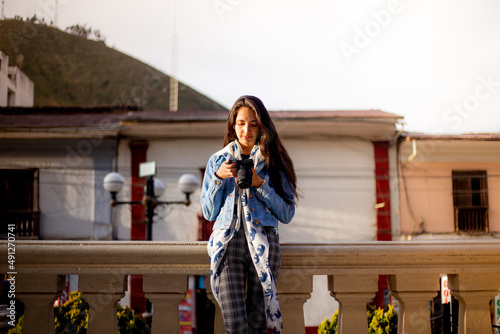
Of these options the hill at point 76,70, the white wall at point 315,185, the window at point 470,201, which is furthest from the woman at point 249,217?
the window at point 470,201

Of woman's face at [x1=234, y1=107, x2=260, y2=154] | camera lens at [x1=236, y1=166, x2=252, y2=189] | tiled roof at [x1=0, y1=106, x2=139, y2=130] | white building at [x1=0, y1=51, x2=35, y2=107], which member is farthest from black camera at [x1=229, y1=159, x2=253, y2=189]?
white building at [x1=0, y1=51, x2=35, y2=107]

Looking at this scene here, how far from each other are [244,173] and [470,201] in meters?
11.7

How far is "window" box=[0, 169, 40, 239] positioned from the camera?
1193cm

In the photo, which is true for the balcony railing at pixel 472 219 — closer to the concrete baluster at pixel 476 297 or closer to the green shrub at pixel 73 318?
the green shrub at pixel 73 318

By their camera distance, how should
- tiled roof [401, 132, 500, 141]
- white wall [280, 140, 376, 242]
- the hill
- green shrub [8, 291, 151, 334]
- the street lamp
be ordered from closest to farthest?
green shrub [8, 291, 151, 334]
the hill
the street lamp
tiled roof [401, 132, 500, 141]
white wall [280, 140, 376, 242]

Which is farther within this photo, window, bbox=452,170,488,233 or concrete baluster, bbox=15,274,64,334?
window, bbox=452,170,488,233

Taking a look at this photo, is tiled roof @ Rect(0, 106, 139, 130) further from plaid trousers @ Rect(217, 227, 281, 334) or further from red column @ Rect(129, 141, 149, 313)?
plaid trousers @ Rect(217, 227, 281, 334)

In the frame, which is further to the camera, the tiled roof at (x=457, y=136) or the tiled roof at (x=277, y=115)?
the tiled roof at (x=277, y=115)

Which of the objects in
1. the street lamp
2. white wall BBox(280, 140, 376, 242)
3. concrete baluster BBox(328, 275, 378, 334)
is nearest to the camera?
concrete baluster BBox(328, 275, 378, 334)

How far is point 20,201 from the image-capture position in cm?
1216

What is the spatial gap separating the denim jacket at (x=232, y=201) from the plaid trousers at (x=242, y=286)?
0.08 meters

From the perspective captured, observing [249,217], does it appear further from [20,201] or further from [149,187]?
[20,201]

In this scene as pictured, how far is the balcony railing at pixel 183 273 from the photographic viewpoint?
2301 mm

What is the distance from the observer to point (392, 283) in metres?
2.42
